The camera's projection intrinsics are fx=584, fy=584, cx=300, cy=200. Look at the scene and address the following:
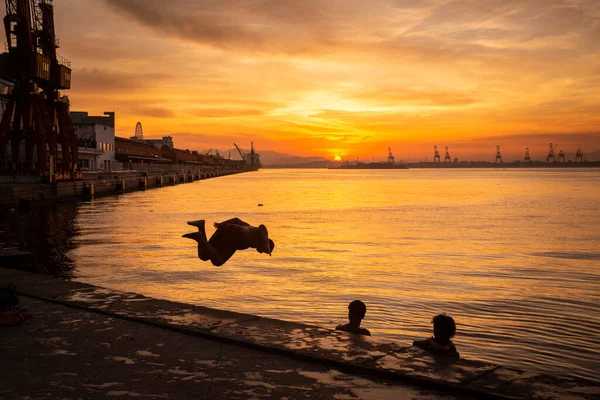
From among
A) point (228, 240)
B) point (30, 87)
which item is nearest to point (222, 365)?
point (228, 240)

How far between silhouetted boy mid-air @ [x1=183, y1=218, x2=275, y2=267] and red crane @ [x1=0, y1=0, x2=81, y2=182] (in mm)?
47749

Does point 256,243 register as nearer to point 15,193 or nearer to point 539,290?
point 539,290

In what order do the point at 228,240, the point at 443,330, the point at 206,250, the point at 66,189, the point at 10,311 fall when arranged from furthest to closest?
1. the point at 66,189
2. the point at 228,240
3. the point at 206,250
4. the point at 10,311
5. the point at 443,330

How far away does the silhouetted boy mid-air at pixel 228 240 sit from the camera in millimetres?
8586

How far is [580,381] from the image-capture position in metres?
5.89

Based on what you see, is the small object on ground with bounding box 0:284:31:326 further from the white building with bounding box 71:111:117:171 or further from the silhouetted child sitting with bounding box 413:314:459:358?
the white building with bounding box 71:111:117:171

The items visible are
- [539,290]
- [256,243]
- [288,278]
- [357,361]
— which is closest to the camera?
[357,361]

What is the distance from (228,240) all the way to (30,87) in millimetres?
57538

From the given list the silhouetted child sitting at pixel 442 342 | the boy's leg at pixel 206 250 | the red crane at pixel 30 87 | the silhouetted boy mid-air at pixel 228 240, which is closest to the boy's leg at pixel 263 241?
the silhouetted boy mid-air at pixel 228 240

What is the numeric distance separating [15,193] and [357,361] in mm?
43321

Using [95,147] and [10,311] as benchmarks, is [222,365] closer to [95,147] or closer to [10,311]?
[10,311]

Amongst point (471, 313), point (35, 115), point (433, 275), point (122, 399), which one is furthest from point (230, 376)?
point (35, 115)

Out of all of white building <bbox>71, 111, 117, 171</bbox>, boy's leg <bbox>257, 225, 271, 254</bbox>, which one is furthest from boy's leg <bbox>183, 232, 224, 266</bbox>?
white building <bbox>71, 111, 117, 171</bbox>

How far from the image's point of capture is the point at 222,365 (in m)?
6.27
